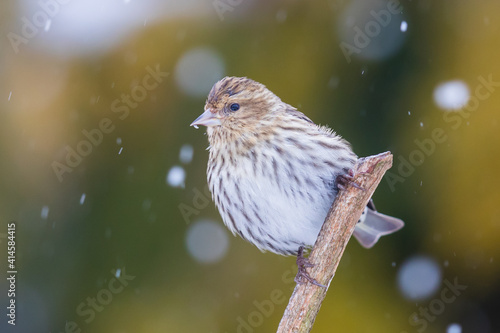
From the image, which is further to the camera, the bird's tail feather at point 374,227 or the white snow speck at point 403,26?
the white snow speck at point 403,26

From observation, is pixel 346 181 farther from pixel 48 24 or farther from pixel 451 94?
pixel 48 24

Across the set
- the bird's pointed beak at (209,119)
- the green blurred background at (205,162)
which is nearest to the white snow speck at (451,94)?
the green blurred background at (205,162)

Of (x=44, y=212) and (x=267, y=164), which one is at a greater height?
(x=267, y=164)

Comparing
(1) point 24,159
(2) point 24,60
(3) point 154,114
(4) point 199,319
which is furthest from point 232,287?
(2) point 24,60

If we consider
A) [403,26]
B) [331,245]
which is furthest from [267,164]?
[403,26]

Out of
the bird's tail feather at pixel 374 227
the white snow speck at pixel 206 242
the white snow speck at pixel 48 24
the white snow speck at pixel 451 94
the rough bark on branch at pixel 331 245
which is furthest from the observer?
the white snow speck at pixel 48 24

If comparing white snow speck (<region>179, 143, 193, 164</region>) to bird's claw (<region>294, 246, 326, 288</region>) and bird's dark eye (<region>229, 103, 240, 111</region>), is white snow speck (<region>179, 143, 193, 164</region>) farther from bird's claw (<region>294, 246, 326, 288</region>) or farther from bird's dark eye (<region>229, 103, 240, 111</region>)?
bird's claw (<region>294, 246, 326, 288</region>)

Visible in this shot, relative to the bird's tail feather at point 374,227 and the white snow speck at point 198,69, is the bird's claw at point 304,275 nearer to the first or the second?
the bird's tail feather at point 374,227
